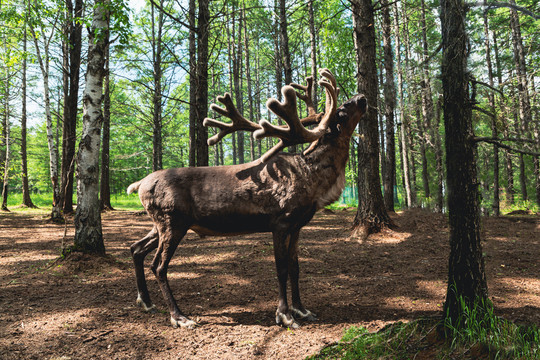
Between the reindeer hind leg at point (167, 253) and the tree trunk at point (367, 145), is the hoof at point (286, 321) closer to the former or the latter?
the reindeer hind leg at point (167, 253)

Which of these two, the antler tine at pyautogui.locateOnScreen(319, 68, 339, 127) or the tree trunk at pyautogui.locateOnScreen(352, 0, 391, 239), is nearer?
the antler tine at pyautogui.locateOnScreen(319, 68, 339, 127)

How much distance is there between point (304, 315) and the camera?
3.61 m

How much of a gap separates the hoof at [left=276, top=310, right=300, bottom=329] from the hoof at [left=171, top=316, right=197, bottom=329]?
0.90m

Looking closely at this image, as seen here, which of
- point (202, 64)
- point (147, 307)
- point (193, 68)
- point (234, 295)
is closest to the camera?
point (147, 307)

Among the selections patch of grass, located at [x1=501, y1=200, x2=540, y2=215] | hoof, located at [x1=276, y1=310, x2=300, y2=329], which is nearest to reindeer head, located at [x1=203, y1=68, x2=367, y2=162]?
hoof, located at [x1=276, y1=310, x2=300, y2=329]

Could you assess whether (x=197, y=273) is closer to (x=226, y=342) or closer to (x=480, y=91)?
(x=226, y=342)

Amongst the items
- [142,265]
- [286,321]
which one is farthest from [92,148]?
[286,321]

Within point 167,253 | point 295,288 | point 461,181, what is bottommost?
point 295,288

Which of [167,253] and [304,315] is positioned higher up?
[167,253]

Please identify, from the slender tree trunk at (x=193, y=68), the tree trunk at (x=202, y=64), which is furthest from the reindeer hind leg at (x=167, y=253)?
the slender tree trunk at (x=193, y=68)

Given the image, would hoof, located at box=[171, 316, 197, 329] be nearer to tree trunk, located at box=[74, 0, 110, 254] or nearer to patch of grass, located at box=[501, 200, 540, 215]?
tree trunk, located at box=[74, 0, 110, 254]

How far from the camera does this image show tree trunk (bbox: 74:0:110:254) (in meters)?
5.62

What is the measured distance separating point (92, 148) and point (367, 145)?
574cm

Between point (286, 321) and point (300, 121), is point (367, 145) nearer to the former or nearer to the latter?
point (300, 121)
